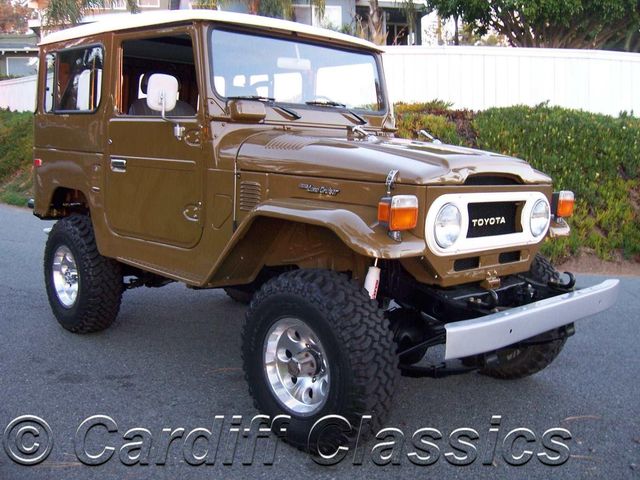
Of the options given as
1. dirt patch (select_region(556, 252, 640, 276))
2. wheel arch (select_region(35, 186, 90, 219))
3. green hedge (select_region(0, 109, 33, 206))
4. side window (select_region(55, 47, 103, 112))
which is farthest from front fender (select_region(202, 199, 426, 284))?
green hedge (select_region(0, 109, 33, 206))

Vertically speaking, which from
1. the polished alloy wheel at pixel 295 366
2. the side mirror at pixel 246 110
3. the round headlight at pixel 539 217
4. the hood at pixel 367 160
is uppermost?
the side mirror at pixel 246 110

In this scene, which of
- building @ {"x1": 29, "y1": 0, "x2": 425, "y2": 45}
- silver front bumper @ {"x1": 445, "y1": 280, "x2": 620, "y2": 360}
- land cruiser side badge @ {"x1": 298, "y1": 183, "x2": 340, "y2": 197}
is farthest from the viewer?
building @ {"x1": 29, "y1": 0, "x2": 425, "y2": 45}

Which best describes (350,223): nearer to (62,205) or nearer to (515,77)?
(62,205)

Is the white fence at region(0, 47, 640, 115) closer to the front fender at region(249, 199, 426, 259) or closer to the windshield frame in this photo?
the windshield frame

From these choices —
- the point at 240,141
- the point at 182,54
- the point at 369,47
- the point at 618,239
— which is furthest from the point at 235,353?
the point at 618,239

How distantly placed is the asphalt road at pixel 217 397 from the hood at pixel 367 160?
1381 mm

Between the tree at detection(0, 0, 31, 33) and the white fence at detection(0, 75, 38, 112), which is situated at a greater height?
the tree at detection(0, 0, 31, 33)

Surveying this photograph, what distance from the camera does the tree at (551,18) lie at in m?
16.6

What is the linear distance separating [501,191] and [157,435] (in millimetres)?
2209

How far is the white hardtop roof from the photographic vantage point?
159 inches

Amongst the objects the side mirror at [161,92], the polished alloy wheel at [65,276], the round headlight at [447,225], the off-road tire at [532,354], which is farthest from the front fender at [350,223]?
the polished alloy wheel at [65,276]

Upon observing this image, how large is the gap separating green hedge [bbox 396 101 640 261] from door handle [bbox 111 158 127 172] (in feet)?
18.3

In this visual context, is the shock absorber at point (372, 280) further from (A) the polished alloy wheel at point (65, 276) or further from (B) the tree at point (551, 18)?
(B) the tree at point (551, 18)

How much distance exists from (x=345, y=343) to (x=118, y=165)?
2.39 metres
